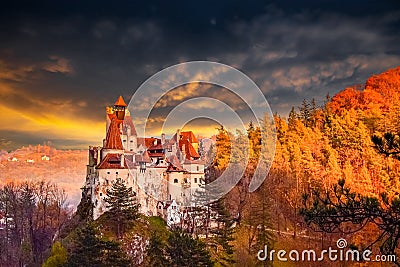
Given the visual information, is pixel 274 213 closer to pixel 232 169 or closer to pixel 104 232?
pixel 232 169

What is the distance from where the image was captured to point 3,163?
39.6m

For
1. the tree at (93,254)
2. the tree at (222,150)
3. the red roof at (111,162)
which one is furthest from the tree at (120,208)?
the tree at (222,150)

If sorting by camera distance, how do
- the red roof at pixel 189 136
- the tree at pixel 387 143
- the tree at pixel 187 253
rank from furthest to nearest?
1. the red roof at pixel 189 136
2. the tree at pixel 187 253
3. the tree at pixel 387 143

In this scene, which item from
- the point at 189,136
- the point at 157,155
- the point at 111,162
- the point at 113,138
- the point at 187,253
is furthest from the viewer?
the point at 189,136

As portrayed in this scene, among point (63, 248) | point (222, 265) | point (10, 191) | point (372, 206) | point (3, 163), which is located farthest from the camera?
point (3, 163)

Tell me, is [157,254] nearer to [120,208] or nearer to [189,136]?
[120,208]

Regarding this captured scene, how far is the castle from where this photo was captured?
28.7 metres

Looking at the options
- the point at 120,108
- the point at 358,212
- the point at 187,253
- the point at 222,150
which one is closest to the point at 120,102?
the point at 120,108

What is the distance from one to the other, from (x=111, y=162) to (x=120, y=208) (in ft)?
11.4

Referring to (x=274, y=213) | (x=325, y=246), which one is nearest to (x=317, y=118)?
(x=274, y=213)

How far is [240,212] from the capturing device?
30000 millimetres

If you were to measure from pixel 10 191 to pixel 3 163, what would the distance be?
4.89 meters

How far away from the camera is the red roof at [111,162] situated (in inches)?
1121

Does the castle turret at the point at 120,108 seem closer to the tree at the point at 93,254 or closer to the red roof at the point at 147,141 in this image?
the red roof at the point at 147,141
